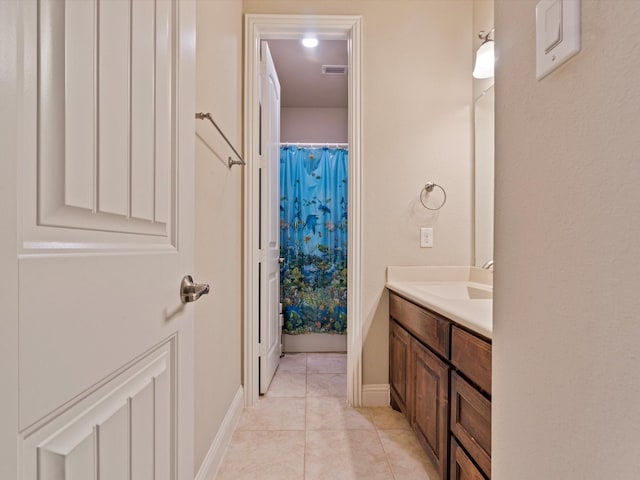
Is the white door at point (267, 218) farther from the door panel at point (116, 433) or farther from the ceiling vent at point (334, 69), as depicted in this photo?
the door panel at point (116, 433)

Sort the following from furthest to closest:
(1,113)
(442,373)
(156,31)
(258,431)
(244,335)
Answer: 1. (244,335)
2. (258,431)
3. (442,373)
4. (156,31)
5. (1,113)

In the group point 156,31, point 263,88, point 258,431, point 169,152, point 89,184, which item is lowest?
point 258,431

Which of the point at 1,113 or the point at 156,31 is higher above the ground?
the point at 156,31

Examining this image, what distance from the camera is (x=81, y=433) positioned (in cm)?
45

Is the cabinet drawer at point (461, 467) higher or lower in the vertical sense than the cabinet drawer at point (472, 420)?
lower

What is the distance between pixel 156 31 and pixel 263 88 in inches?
63.1

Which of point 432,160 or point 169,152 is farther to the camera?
point 432,160

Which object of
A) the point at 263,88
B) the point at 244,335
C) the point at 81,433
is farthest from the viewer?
the point at 263,88

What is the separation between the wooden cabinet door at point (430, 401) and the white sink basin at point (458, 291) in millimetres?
A: 343

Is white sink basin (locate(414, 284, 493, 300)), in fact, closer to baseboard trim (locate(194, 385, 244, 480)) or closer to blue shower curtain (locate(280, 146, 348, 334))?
baseboard trim (locate(194, 385, 244, 480))

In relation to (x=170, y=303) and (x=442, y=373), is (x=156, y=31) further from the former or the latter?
(x=442, y=373)

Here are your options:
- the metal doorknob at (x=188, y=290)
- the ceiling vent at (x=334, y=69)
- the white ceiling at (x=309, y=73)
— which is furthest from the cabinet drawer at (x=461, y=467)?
the ceiling vent at (x=334, y=69)

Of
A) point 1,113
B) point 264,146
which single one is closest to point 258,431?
point 264,146

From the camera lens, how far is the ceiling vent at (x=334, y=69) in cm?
307
